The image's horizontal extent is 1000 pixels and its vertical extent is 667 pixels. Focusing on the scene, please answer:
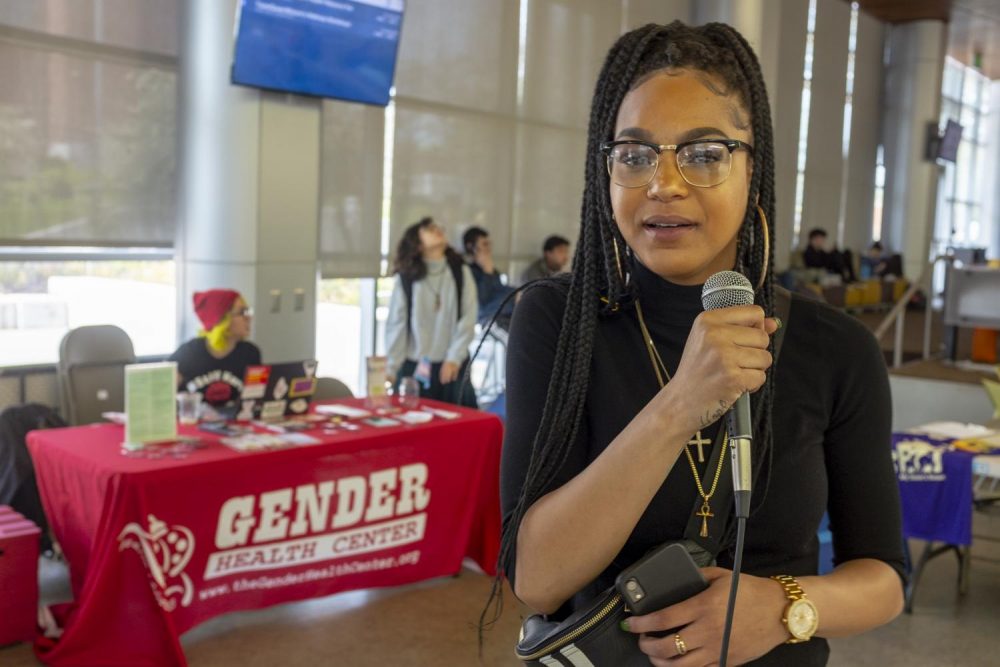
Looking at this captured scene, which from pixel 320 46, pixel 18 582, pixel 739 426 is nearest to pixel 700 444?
pixel 739 426

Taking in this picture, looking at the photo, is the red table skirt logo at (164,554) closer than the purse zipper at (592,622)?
No

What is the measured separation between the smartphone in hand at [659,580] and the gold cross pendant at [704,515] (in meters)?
0.05

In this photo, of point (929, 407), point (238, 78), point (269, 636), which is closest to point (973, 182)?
point (929, 407)

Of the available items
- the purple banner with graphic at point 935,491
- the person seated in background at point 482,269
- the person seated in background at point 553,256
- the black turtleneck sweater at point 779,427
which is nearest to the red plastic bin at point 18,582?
the black turtleneck sweater at point 779,427

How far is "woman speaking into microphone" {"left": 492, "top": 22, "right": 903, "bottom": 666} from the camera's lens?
0.99 m

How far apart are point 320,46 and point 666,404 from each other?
580cm

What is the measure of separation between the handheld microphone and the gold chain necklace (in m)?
0.07

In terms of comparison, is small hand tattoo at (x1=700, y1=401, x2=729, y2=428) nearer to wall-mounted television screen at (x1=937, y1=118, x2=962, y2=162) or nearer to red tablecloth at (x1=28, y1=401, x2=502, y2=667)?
red tablecloth at (x1=28, y1=401, x2=502, y2=667)

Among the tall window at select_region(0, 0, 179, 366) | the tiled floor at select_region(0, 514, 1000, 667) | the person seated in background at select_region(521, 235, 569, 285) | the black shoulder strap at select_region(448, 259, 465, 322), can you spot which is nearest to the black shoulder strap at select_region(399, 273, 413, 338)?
the black shoulder strap at select_region(448, 259, 465, 322)

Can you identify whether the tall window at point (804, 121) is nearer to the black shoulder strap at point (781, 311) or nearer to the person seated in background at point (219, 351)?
the person seated in background at point (219, 351)

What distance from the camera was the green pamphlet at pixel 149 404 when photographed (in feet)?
11.6

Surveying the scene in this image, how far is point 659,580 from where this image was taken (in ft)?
3.22

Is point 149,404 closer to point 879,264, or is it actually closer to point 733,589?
point 733,589

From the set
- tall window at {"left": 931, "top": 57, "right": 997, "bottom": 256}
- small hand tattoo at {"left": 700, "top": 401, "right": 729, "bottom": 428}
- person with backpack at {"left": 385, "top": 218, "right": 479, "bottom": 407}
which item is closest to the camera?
small hand tattoo at {"left": 700, "top": 401, "right": 729, "bottom": 428}
